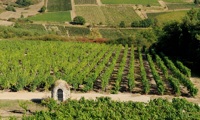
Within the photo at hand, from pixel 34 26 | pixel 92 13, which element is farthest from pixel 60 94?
pixel 92 13

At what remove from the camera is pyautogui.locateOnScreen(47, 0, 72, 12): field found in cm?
12053

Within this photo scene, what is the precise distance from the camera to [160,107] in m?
26.3

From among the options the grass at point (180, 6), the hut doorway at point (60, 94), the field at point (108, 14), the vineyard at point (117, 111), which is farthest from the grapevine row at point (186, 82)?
the grass at point (180, 6)

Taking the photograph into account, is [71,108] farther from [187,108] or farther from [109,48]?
[109,48]

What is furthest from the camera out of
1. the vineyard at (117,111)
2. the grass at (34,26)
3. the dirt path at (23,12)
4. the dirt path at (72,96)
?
the dirt path at (23,12)

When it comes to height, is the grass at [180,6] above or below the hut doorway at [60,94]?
above

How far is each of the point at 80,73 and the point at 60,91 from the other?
7.89 meters

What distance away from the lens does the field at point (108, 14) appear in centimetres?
10662

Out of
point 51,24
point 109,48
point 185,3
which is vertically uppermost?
point 185,3

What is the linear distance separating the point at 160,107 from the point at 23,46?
102 feet

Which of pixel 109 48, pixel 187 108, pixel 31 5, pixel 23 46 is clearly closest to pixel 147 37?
pixel 109 48

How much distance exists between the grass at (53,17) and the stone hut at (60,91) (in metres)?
79.3

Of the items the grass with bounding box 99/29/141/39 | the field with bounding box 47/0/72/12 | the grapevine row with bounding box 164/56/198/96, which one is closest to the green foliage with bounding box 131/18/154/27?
the grass with bounding box 99/29/141/39

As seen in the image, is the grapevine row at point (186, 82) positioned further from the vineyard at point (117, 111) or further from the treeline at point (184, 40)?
the treeline at point (184, 40)
